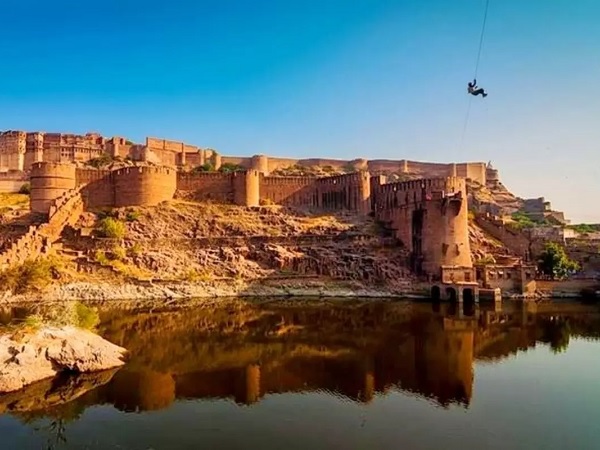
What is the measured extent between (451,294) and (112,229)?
→ 1018 inches

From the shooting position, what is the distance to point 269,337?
76.8 ft

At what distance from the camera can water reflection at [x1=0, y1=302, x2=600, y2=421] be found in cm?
1538

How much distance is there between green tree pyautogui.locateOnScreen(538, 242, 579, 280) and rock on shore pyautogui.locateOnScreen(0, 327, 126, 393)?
35.2 m

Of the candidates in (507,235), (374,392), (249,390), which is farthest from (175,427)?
(507,235)

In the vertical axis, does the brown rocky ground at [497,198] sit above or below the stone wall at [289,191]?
above

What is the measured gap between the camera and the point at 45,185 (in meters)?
43.3

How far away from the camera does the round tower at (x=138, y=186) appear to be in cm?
4406

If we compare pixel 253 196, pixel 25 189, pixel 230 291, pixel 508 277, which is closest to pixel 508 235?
pixel 508 277

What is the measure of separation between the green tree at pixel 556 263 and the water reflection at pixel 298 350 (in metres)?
7.82

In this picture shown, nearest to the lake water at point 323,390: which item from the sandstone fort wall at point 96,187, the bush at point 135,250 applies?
the bush at point 135,250

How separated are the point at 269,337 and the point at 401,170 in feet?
191

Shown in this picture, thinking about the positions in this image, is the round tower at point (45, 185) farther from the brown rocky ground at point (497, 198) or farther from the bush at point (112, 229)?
the brown rocky ground at point (497, 198)

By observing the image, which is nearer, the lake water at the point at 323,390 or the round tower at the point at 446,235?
the lake water at the point at 323,390

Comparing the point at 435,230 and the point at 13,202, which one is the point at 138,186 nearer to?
the point at 13,202
